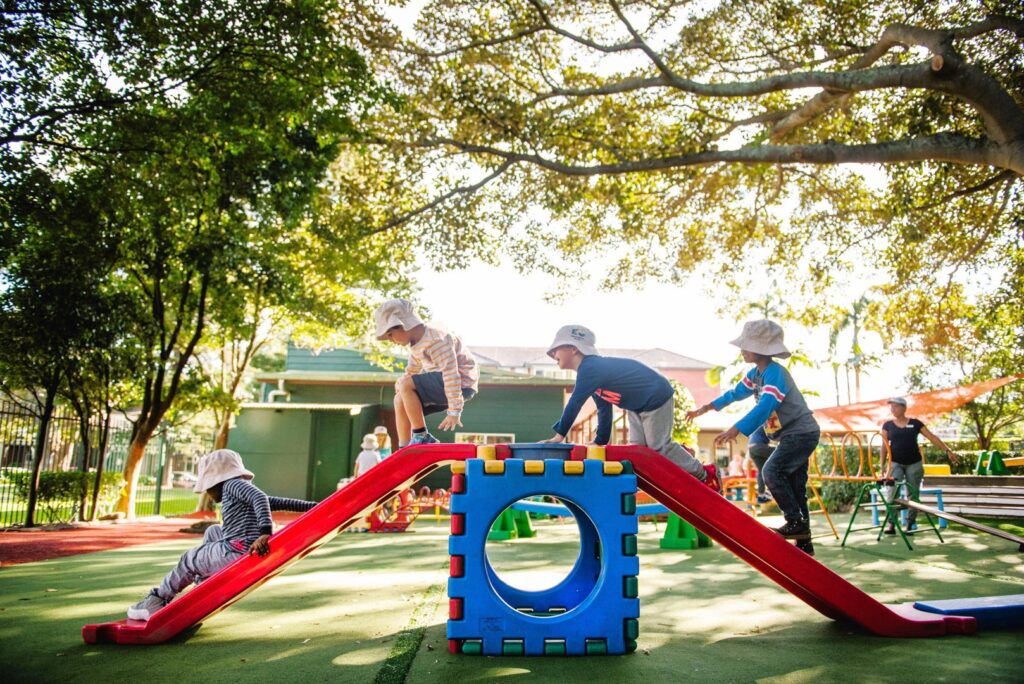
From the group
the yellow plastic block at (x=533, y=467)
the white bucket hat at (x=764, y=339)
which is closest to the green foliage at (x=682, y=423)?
Answer: the white bucket hat at (x=764, y=339)

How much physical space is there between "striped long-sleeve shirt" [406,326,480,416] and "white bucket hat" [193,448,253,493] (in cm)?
143

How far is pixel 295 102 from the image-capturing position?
10242mm

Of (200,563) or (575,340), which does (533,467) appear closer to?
(575,340)

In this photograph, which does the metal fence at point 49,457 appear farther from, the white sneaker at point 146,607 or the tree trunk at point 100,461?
the white sneaker at point 146,607

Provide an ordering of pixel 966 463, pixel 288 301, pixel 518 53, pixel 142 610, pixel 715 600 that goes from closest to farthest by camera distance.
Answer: pixel 142 610 → pixel 715 600 → pixel 518 53 → pixel 288 301 → pixel 966 463

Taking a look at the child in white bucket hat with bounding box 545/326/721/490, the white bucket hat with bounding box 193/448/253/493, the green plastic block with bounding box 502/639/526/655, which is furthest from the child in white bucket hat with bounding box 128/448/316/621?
the child in white bucket hat with bounding box 545/326/721/490

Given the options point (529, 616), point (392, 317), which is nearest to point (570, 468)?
point (529, 616)

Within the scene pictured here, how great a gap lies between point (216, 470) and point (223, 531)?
0.42 metres

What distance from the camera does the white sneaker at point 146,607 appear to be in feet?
14.6

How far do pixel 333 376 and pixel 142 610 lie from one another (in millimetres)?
18729

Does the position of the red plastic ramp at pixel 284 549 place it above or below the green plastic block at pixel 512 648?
above

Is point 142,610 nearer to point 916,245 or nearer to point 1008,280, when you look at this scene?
point 916,245

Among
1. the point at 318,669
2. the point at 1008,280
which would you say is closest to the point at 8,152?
the point at 318,669

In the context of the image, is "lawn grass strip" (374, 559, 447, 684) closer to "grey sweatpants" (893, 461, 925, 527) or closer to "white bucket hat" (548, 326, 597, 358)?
"white bucket hat" (548, 326, 597, 358)
